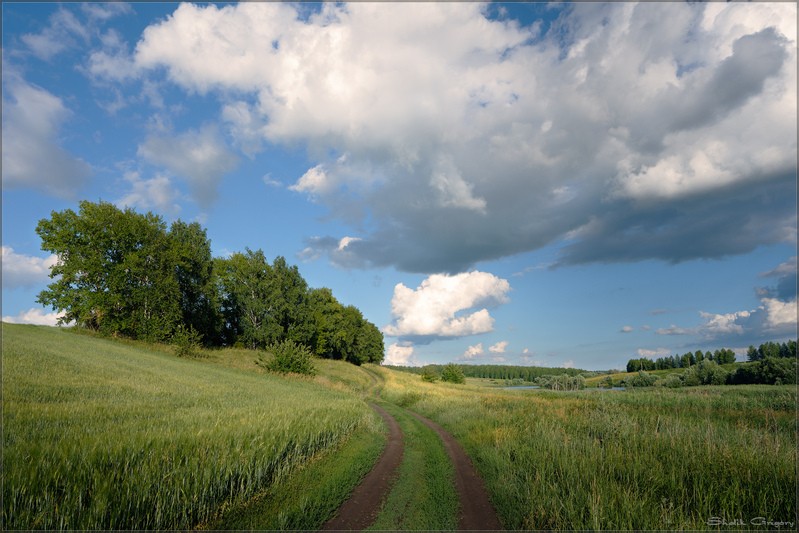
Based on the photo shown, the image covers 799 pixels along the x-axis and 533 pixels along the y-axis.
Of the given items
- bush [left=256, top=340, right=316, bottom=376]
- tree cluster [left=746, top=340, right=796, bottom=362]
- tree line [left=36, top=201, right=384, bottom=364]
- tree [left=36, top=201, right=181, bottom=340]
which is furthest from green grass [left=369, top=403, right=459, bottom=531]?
tree cluster [left=746, top=340, right=796, bottom=362]

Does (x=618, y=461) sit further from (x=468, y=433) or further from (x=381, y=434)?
(x=381, y=434)

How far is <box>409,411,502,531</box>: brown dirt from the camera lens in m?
8.30

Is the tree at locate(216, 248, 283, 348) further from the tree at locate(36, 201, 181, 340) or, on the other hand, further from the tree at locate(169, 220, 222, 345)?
the tree at locate(36, 201, 181, 340)

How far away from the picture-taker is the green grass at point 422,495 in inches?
325

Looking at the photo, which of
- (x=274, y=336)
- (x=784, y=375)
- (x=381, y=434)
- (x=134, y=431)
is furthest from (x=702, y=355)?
(x=134, y=431)

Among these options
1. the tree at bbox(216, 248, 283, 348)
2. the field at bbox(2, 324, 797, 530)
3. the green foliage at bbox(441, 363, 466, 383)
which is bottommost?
the green foliage at bbox(441, 363, 466, 383)

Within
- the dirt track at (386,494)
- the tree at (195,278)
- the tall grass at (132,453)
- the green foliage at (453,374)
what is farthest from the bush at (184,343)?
the green foliage at (453,374)

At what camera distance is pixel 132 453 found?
316 inches

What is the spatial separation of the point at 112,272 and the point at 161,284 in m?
5.45

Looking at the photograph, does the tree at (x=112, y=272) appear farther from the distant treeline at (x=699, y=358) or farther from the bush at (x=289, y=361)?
the distant treeline at (x=699, y=358)

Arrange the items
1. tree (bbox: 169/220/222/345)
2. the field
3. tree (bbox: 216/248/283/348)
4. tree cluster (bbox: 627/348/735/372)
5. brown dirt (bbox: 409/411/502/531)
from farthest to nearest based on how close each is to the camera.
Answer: tree cluster (bbox: 627/348/735/372)
tree (bbox: 216/248/283/348)
tree (bbox: 169/220/222/345)
brown dirt (bbox: 409/411/502/531)
the field

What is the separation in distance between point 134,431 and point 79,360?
Answer: 69.8ft

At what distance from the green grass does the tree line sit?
39961mm

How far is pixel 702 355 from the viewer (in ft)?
471
